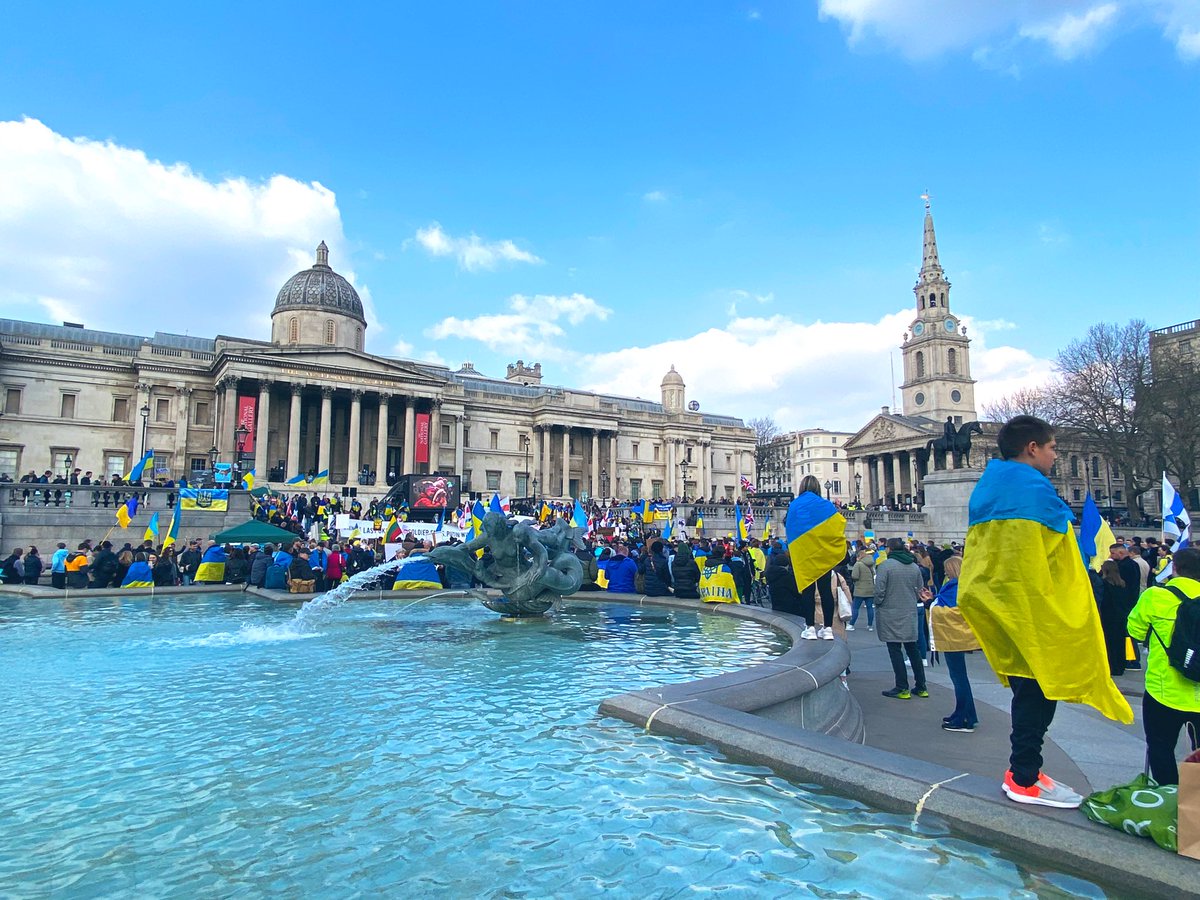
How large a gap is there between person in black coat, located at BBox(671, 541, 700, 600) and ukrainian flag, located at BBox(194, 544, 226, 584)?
39.3 ft

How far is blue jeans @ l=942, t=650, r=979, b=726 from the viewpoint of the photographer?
7039mm

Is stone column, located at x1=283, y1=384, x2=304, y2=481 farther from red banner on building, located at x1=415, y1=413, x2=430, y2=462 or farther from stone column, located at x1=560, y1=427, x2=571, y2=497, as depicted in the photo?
stone column, located at x1=560, y1=427, x2=571, y2=497

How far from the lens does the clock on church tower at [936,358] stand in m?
97.5

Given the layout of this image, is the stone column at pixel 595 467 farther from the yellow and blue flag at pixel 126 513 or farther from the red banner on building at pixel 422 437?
the yellow and blue flag at pixel 126 513

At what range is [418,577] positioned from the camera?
17812 mm

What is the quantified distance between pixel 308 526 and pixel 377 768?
28125 mm

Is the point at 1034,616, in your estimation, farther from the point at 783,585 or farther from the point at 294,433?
the point at 294,433

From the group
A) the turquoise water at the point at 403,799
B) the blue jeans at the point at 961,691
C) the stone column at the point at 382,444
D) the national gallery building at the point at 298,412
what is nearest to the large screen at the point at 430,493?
the national gallery building at the point at 298,412

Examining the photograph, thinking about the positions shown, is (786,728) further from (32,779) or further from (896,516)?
(896,516)

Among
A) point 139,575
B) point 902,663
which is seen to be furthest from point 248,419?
point 902,663

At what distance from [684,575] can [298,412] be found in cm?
4476

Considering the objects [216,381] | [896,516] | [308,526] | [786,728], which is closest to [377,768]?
[786,728]

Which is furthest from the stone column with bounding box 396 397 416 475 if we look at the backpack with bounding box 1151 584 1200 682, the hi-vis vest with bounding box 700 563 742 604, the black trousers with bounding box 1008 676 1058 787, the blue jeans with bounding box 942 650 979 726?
the backpack with bounding box 1151 584 1200 682

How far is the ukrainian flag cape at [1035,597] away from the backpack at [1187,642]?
1.85 ft
